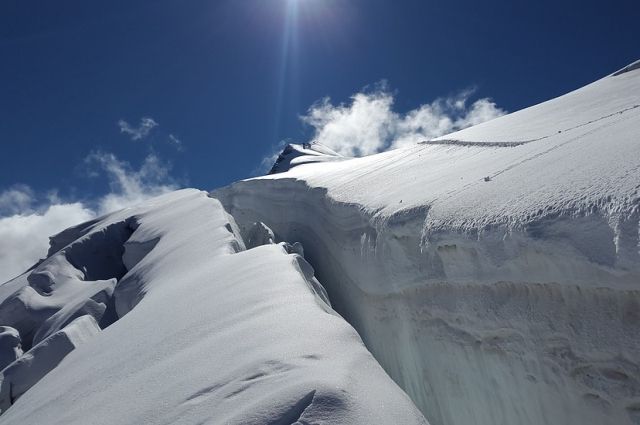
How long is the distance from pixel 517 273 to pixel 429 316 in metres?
1.10

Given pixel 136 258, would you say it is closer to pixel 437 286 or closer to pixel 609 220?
pixel 437 286

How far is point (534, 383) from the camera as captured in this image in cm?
247

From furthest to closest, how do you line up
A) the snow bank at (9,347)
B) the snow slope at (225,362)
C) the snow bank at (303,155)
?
1. the snow bank at (303,155)
2. the snow bank at (9,347)
3. the snow slope at (225,362)

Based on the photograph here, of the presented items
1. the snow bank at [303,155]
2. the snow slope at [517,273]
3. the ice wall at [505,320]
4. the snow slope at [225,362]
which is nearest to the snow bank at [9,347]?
the snow slope at [225,362]

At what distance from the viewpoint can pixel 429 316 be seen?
3416 millimetres

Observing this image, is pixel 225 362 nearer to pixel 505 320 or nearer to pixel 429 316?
pixel 505 320

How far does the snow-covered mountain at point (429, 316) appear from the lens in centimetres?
177

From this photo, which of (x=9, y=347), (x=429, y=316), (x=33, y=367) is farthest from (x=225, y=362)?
(x=9, y=347)

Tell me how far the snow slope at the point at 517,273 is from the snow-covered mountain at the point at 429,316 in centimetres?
1

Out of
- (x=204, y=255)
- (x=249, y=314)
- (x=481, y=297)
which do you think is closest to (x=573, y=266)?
(x=481, y=297)

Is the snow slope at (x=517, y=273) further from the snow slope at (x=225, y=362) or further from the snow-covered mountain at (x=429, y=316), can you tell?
the snow slope at (x=225, y=362)

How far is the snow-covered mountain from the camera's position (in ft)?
5.81

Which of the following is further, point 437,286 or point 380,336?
point 380,336

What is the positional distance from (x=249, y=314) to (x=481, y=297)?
1.41 meters
